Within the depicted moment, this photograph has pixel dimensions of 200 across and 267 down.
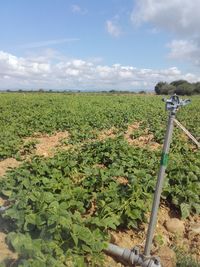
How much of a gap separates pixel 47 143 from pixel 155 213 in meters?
8.33

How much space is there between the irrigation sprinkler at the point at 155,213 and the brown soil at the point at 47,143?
17.3 feet

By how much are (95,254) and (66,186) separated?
1.59m

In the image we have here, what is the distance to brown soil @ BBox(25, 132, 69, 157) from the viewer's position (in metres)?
9.96

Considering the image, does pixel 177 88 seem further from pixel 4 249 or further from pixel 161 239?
pixel 4 249

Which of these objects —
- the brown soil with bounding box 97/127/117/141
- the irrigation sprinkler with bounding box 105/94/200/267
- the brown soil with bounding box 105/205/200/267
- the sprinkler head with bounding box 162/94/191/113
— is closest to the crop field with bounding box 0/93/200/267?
the brown soil with bounding box 105/205/200/267

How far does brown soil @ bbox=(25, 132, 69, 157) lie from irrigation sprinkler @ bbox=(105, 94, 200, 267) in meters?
5.28

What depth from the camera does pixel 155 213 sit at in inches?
147

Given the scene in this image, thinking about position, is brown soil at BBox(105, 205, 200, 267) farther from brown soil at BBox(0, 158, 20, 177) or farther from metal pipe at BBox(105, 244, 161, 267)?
brown soil at BBox(0, 158, 20, 177)

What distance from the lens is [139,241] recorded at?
190 inches

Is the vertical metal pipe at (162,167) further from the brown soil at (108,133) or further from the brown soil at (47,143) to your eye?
the brown soil at (108,133)

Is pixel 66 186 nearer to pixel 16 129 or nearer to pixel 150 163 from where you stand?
pixel 150 163

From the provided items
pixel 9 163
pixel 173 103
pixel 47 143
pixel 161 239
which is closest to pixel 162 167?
pixel 173 103

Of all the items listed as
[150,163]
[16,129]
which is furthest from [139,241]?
[16,129]

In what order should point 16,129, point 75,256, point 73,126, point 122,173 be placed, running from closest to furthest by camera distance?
point 75,256 < point 122,173 < point 16,129 < point 73,126
